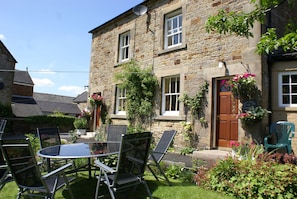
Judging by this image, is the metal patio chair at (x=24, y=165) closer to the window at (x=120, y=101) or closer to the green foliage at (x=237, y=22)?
the green foliage at (x=237, y=22)

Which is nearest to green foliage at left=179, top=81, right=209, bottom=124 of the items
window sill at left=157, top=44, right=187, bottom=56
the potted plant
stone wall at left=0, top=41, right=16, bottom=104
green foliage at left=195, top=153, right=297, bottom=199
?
window sill at left=157, top=44, right=187, bottom=56

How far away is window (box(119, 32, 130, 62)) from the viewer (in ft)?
37.8

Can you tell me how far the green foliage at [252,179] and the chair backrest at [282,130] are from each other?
2580 mm

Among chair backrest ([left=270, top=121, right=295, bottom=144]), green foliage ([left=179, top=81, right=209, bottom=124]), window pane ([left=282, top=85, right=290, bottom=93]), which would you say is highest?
window pane ([left=282, top=85, right=290, bottom=93])

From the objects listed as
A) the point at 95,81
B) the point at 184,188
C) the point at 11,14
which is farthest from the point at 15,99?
the point at 184,188

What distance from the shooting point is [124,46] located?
11594 millimetres

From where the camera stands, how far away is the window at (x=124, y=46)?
1153 centimetres

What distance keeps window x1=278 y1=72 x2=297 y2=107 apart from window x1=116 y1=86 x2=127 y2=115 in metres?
6.80

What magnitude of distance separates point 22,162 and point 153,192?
2.10m

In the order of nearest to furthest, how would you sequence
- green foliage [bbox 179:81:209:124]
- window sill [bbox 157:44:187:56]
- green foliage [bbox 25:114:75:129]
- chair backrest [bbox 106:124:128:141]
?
chair backrest [bbox 106:124:128:141] < green foliage [bbox 179:81:209:124] < window sill [bbox 157:44:187:56] < green foliage [bbox 25:114:75:129]

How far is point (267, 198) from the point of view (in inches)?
131

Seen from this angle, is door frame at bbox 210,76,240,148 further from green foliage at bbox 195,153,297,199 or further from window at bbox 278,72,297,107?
green foliage at bbox 195,153,297,199

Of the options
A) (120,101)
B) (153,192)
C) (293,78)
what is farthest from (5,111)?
(293,78)

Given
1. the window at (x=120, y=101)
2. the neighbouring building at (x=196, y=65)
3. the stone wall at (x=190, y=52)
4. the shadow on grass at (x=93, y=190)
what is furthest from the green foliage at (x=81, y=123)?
the shadow on grass at (x=93, y=190)
